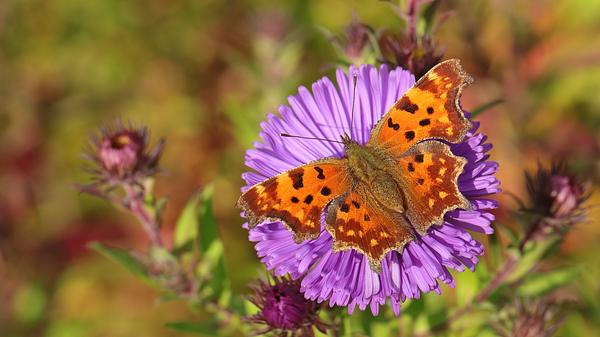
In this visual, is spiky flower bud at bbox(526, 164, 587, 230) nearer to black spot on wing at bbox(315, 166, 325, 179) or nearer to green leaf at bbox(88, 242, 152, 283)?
black spot on wing at bbox(315, 166, 325, 179)

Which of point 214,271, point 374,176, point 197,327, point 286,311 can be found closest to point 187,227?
point 214,271

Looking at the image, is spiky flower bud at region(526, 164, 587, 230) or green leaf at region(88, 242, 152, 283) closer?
spiky flower bud at region(526, 164, 587, 230)

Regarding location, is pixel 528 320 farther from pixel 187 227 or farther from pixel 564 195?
pixel 187 227

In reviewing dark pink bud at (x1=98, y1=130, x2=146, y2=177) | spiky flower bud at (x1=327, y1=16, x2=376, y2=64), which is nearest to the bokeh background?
spiky flower bud at (x1=327, y1=16, x2=376, y2=64)

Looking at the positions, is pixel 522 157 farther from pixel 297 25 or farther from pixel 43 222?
pixel 43 222

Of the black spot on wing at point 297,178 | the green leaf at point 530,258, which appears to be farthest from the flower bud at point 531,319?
the black spot on wing at point 297,178

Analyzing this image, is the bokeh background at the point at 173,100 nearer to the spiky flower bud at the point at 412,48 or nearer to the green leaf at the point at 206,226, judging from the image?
the green leaf at the point at 206,226
